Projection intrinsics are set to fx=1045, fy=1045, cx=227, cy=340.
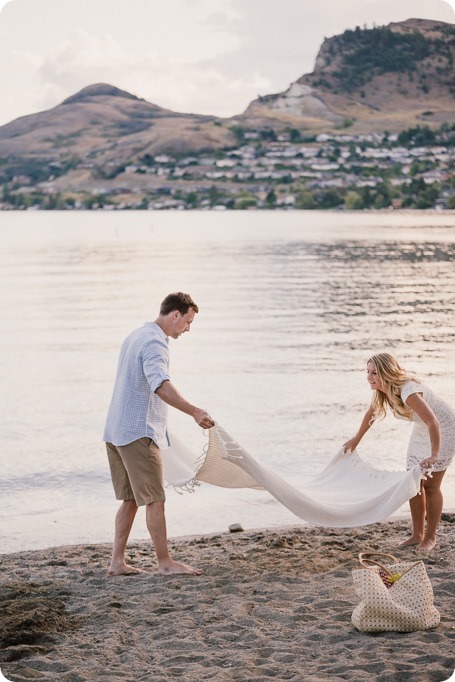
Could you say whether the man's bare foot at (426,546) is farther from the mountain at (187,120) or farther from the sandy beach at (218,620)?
the mountain at (187,120)

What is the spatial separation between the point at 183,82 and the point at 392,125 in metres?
148

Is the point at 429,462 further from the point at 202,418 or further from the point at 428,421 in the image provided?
the point at 202,418

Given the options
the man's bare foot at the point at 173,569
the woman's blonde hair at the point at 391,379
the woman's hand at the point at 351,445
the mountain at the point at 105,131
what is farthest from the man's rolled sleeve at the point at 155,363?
the mountain at the point at 105,131

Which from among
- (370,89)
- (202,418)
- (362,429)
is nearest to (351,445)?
(362,429)

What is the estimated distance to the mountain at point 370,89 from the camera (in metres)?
89.0

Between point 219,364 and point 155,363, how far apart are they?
35.3 ft

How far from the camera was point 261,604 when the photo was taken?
203 inches

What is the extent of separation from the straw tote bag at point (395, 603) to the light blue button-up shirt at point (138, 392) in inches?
54.5

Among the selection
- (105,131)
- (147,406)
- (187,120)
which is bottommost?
(147,406)

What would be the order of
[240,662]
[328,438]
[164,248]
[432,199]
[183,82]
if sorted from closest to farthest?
[240,662] → [183,82] → [328,438] → [164,248] → [432,199]

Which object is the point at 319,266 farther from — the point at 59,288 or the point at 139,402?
the point at 139,402

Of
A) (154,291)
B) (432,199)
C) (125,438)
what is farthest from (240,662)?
(432,199)

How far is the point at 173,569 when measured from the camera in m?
5.70

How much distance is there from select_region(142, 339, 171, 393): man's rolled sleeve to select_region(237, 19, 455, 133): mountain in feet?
218
